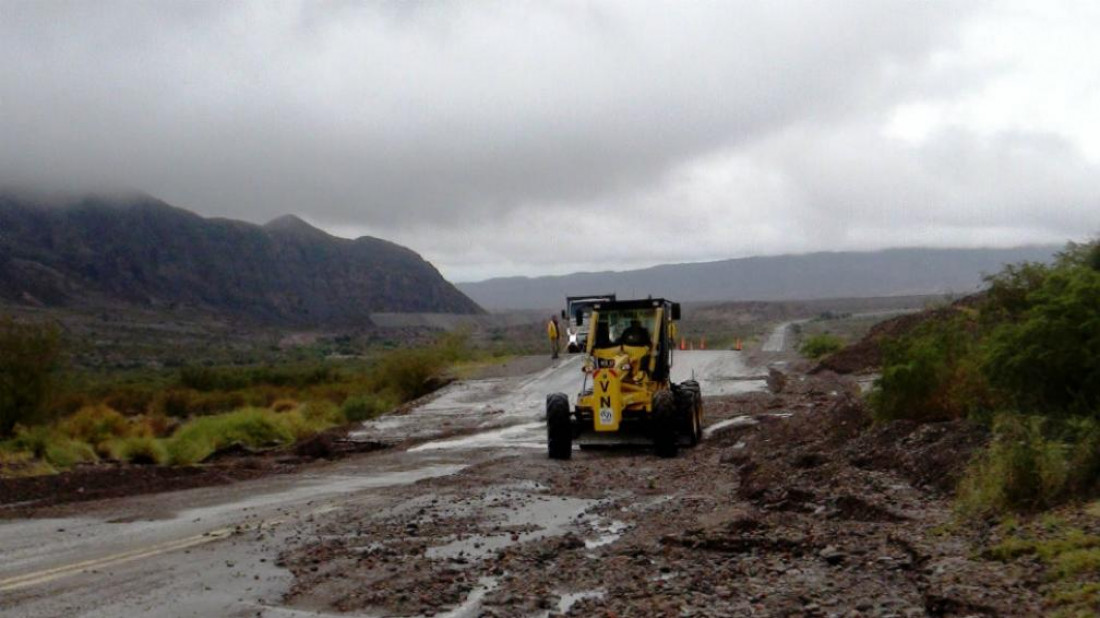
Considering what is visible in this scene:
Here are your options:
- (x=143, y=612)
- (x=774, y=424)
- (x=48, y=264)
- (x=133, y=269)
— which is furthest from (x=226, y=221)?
(x=143, y=612)

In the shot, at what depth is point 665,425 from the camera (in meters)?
22.7

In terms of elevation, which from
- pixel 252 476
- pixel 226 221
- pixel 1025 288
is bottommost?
pixel 252 476

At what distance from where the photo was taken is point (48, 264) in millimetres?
140000

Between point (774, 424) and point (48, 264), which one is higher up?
point (48, 264)

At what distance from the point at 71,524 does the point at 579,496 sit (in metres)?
6.56

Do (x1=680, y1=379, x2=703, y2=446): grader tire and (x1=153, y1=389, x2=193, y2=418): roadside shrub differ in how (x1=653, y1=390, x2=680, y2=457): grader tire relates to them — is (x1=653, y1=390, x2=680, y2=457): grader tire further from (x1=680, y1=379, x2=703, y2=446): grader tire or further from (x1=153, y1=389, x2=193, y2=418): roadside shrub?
(x1=153, y1=389, x2=193, y2=418): roadside shrub

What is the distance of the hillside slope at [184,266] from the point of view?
5512 inches

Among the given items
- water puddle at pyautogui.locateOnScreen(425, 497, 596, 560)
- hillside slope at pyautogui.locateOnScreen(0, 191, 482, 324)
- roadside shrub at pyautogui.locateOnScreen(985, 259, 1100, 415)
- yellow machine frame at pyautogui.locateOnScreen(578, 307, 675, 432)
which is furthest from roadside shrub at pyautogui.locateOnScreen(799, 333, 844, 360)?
hillside slope at pyautogui.locateOnScreen(0, 191, 482, 324)

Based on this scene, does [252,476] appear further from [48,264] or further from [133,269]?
[133,269]

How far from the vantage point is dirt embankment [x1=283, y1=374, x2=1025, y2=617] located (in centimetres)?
930

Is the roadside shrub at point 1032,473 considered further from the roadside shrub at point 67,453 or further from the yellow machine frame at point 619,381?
the roadside shrub at point 67,453

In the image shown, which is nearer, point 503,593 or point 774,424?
point 503,593

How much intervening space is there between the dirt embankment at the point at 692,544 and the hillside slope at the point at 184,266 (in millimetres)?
118012

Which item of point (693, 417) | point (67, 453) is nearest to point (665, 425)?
point (693, 417)
